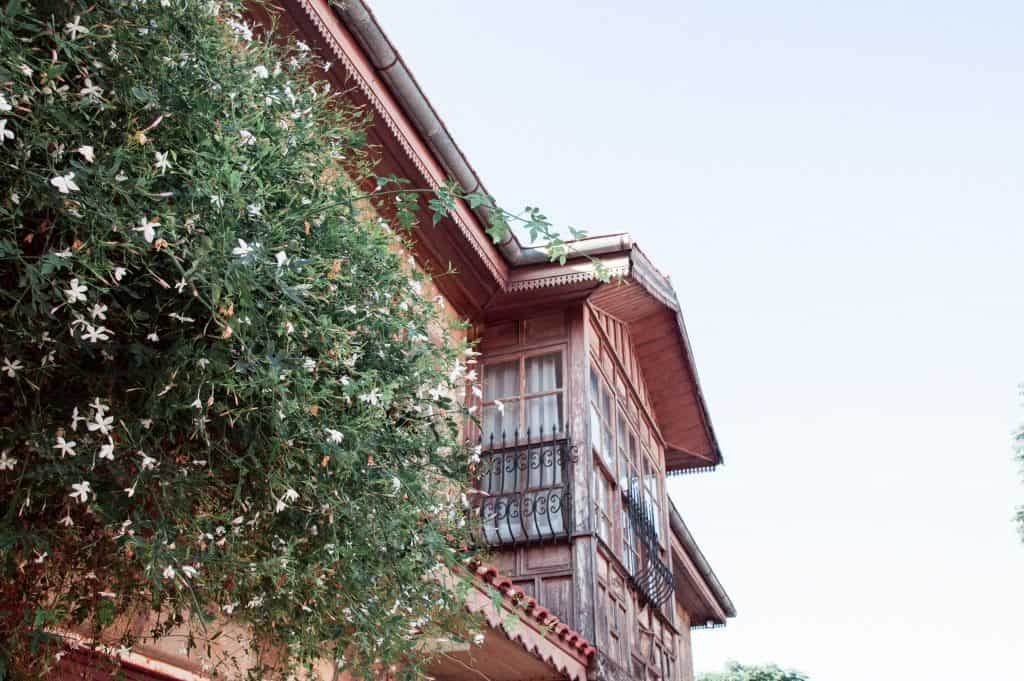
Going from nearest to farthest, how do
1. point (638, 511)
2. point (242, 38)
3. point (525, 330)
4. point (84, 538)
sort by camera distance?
1. point (84, 538)
2. point (242, 38)
3. point (525, 330)
4. point (638, 511)

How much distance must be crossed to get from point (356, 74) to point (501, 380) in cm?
333

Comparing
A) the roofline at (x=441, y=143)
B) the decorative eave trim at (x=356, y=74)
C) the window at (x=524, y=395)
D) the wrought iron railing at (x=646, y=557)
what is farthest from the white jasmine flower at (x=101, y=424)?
the wrought iron railing at (x=646, y=557)

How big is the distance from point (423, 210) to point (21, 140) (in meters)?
5.49

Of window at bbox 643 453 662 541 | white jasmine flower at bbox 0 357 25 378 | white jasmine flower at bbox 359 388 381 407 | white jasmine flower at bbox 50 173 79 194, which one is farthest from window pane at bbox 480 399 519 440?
white jasmine flower at bbox 50 173 79 194

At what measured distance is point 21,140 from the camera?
2.13 m

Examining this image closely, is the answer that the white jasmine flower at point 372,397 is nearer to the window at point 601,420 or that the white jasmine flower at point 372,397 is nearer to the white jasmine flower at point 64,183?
the white jasmine flower at point 64,183

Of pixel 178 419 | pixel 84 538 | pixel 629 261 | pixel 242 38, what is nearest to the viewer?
pixel 178 419

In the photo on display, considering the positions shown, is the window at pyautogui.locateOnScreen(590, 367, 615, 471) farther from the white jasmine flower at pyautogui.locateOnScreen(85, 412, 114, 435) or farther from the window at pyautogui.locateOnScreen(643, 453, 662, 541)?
the white jasmine flower at pyautogui.locateOnScreen(85, 412, 114, 435)

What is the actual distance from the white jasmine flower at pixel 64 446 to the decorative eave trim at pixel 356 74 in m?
3.81

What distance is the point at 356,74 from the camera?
244 inches

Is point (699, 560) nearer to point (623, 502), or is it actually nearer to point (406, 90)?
point (623, 502)

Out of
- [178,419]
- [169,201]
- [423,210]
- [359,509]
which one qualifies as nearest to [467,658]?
[423,210]

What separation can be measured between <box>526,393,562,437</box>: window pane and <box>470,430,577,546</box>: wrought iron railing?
5cm

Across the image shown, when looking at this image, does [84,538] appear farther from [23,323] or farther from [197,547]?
[23,323]
